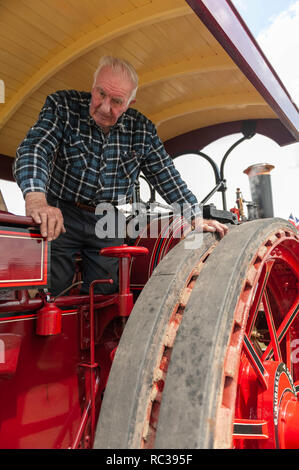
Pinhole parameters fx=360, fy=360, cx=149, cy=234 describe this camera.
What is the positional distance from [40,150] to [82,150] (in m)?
0.21

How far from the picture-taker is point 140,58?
2.16 meters

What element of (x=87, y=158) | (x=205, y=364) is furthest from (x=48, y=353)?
(x=87, y=158)

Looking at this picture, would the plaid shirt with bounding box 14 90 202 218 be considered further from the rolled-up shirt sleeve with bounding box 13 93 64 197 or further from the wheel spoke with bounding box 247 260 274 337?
the wheel spoke with bounding box 247 260 274 337

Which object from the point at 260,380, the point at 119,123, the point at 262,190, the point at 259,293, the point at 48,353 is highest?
the point at 262,190

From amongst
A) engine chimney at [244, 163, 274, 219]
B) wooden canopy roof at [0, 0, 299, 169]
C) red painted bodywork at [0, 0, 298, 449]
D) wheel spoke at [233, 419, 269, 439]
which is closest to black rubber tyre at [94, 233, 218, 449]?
red painted bodywork at [0, 0, 298, 449]

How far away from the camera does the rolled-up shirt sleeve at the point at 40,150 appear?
1.33 m

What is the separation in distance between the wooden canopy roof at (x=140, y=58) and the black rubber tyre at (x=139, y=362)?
830 millimetres

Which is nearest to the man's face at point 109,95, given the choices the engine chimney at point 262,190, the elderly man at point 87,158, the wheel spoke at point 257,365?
the elderly man at point 87,158

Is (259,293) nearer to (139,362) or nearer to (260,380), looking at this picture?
(260,380)

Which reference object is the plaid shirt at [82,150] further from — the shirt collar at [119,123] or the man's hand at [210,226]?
the man's hand at [210,226]

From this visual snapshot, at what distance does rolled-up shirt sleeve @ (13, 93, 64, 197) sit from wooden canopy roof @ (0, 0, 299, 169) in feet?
1.77

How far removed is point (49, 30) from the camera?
191 centimetres

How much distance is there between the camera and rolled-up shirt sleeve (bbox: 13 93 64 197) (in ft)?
4.38
